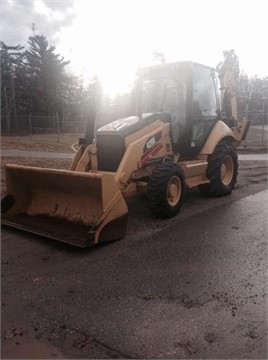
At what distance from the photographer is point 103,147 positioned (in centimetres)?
693

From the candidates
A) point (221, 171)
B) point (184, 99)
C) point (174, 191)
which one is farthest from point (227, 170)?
point (174, 191)

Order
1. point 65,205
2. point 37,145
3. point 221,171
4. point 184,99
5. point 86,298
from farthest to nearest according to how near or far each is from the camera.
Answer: point 37,145, point 221,171, point 184,99, point 65,205, point 86,298

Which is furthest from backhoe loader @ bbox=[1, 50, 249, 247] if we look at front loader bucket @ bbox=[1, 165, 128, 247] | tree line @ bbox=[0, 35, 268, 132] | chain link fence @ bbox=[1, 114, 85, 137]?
tree line @ bbox=[0, 35, 268, 132]

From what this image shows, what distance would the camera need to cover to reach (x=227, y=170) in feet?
28.7

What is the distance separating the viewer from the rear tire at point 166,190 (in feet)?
20.7

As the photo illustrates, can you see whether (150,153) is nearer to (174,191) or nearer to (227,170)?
(174,191)

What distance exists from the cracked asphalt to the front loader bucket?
19 cm

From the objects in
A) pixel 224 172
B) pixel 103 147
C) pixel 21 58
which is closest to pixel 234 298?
pixel 103 147

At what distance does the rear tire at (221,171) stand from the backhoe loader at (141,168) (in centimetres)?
2

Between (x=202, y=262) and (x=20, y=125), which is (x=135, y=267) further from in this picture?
(x=20, y=125)

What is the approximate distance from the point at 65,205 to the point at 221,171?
3652 mm

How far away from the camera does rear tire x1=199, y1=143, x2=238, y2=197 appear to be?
813cm

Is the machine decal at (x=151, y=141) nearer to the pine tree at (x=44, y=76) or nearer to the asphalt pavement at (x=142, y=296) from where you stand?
the asphalt pavement at (x=142, y=296)

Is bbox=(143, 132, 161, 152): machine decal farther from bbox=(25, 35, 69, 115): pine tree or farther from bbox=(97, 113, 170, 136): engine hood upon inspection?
bbox=(25, 35, 69, 115): pine tree
